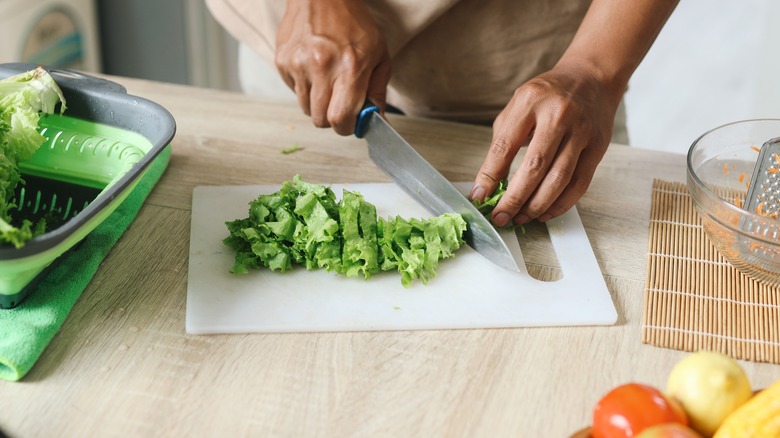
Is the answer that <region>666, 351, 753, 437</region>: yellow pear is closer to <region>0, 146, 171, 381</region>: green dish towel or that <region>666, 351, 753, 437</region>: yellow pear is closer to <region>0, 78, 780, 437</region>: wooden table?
<region>0, 78, 780, 437</region>: wooden table

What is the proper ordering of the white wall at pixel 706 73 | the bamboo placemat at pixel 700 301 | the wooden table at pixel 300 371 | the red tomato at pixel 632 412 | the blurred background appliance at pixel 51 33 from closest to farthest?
the red tomato at pixel 632 412 → the wooden table at pixel 300 371 → the bamboo placemat at pixel 700 301 → the blurred background appliance at pixel 51 33 → the white wall at pixel 706 73

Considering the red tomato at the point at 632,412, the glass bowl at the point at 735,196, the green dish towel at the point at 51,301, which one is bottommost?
the green dish towel at the point at 51,301

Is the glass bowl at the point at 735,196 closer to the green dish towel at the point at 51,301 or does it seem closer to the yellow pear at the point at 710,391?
the yellow pear at the point at 710,391

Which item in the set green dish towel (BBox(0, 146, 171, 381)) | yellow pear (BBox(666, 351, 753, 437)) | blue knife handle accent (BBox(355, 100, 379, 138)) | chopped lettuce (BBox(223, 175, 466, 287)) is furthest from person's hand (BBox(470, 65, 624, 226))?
green dish towel (BBox(0, 146, 171, 381))

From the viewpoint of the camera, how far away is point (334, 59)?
1390 millimetres

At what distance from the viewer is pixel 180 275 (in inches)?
44.7

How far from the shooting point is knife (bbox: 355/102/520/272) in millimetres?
1144

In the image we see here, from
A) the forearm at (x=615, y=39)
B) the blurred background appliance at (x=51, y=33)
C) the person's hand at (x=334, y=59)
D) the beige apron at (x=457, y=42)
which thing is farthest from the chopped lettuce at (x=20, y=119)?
the blurred background appliance at (x=51, y=33)

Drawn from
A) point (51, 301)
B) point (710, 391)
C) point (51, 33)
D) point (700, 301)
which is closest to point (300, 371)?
point (51, 301)

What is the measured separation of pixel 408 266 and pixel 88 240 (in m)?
0.48

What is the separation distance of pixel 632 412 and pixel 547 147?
1.76 ft

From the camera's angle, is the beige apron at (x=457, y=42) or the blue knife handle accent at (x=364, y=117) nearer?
the blue knife handle accent at (x=364, y=117)

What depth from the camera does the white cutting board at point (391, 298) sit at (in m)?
1.04

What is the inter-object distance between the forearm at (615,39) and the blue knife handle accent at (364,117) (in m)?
0.33
